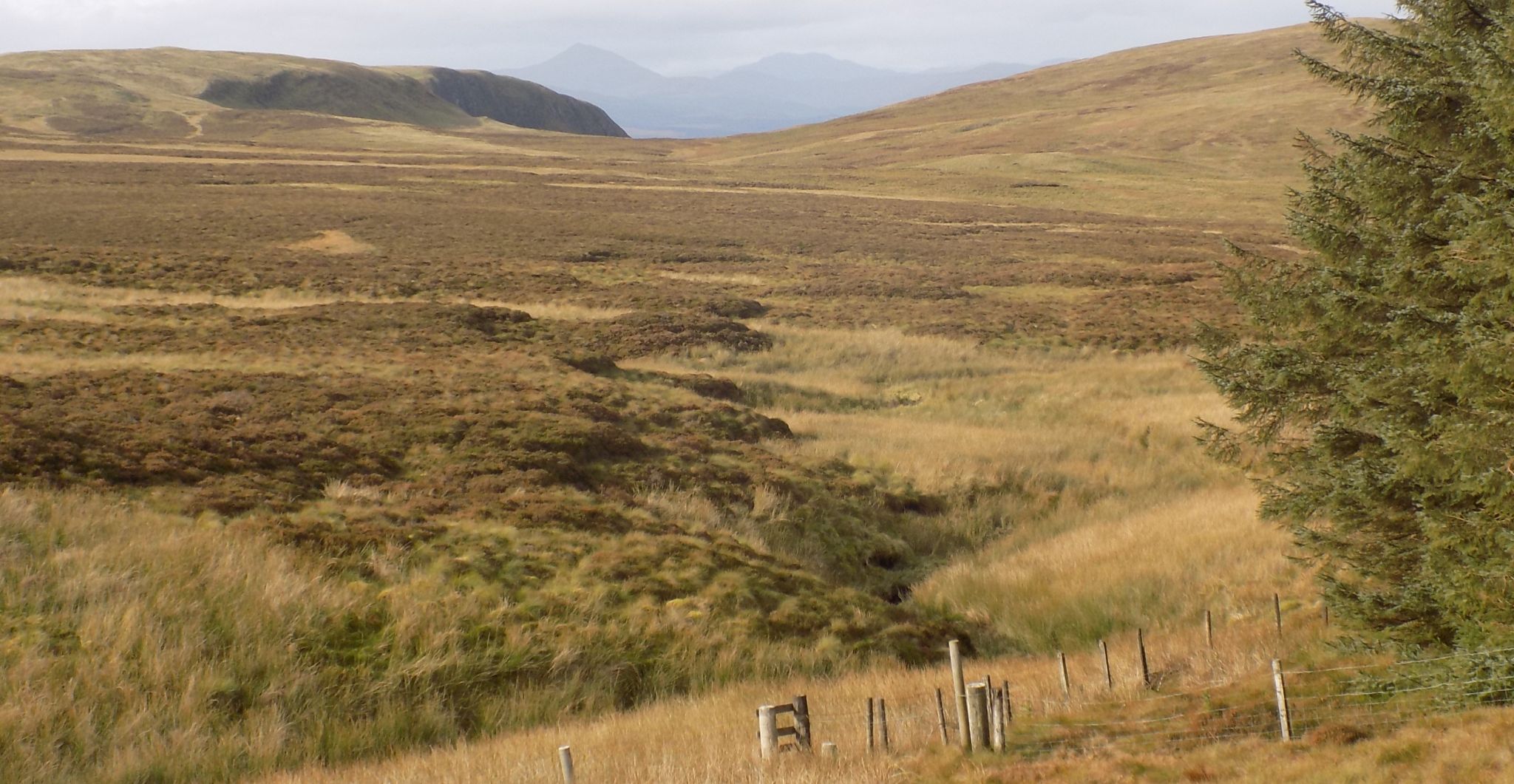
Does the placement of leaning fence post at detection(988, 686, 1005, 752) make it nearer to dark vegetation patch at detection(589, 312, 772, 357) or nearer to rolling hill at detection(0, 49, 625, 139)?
dark vegetation patch at detection(589, 312, 772, 357)

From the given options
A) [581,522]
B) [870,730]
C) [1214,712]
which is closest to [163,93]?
[581,522]

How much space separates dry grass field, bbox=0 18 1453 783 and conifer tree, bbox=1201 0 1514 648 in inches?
39.6

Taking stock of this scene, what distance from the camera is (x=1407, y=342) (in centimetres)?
805

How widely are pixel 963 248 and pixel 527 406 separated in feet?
137

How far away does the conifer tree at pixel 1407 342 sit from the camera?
683cm

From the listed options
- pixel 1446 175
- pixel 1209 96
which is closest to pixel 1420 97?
pixel 1446 175

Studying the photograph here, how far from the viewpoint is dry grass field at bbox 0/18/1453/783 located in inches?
296

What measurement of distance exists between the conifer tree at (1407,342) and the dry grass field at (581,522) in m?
1.01

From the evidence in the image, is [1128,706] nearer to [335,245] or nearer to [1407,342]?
[1407,342]

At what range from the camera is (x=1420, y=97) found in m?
8.45

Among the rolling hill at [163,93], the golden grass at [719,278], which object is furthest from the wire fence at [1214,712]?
the rolling hill at [163,93]

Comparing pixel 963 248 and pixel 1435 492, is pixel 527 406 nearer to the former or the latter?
pixel 1435 492

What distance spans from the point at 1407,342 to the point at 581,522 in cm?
833

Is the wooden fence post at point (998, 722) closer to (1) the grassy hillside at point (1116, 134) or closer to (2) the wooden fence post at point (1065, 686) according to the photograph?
(2) the wooden fence post at point (1065, 686)
